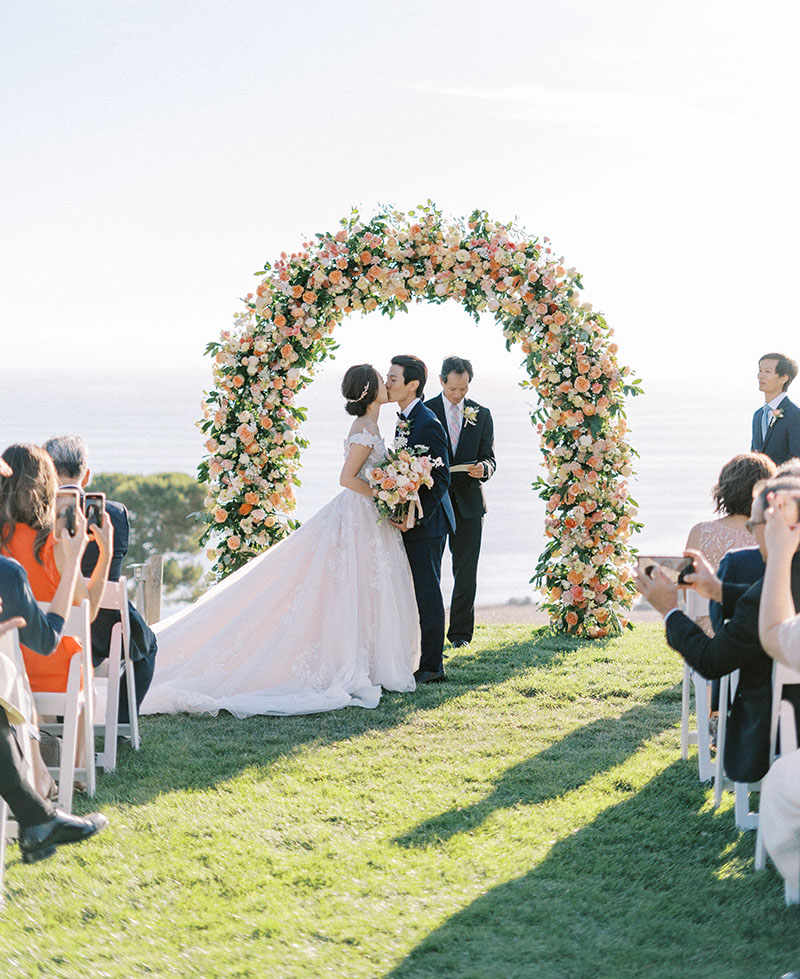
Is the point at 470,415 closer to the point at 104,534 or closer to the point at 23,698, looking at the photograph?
the point at 104,534

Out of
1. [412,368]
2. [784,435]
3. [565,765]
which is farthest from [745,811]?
[784,435]

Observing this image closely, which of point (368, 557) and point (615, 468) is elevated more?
point (615, 468)

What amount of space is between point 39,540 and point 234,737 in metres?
1.93

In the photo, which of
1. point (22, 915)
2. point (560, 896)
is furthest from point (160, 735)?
point (560, 896)

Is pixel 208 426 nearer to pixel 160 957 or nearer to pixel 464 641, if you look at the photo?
pixel 464 641

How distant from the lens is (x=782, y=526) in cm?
331

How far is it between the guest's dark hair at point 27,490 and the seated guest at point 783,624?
2.71 metres

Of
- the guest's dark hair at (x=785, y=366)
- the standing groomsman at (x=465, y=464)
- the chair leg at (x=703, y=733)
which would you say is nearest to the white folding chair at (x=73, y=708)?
the chair leg at (x=703, y=733)

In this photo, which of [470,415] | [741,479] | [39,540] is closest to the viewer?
[39,540]

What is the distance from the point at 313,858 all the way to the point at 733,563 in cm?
199

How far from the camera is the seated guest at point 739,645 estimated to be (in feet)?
12.3

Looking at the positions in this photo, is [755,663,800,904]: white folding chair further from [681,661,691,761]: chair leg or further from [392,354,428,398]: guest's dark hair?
[392,354,428,398]: guest's dark hair

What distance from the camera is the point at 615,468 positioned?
908 cm

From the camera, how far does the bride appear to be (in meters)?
6.92
